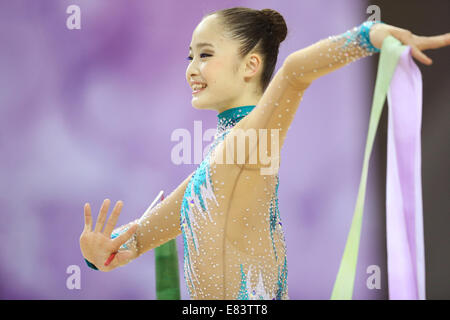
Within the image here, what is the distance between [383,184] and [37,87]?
1922 mm

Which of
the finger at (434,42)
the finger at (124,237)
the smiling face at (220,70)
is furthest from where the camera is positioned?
the finger at (124,237)

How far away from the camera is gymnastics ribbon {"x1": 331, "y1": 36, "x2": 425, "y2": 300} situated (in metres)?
1.05

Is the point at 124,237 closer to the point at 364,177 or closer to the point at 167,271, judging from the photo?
the point at 167,271

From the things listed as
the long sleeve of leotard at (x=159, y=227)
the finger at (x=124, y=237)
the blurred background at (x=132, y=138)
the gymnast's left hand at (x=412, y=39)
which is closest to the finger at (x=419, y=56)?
the gymnast's left hand at (x=412, y=39)

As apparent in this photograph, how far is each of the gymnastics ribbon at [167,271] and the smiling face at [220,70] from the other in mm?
700

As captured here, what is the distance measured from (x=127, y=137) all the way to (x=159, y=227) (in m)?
1.33

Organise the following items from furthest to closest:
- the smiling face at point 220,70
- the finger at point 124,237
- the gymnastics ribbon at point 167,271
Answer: the gymnastics ribbon at point 167,271 < the finger at point 124,237 < the smiling face at point 220,70

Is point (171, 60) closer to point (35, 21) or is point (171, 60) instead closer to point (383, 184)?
point (35, 21)

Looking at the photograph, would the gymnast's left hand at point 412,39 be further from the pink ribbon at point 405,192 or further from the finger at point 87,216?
the finger at point 87,216

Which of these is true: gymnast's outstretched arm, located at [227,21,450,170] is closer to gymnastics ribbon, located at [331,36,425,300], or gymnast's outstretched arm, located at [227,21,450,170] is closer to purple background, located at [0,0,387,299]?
gymnastics ribbon, located at [331,36,425,300]

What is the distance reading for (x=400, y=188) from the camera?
42.1 inches

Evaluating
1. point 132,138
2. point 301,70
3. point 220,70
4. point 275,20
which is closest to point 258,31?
point 275,20

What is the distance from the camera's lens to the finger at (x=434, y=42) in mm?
987

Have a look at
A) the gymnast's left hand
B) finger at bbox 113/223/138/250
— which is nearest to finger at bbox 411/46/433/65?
the gymnast's left hand
